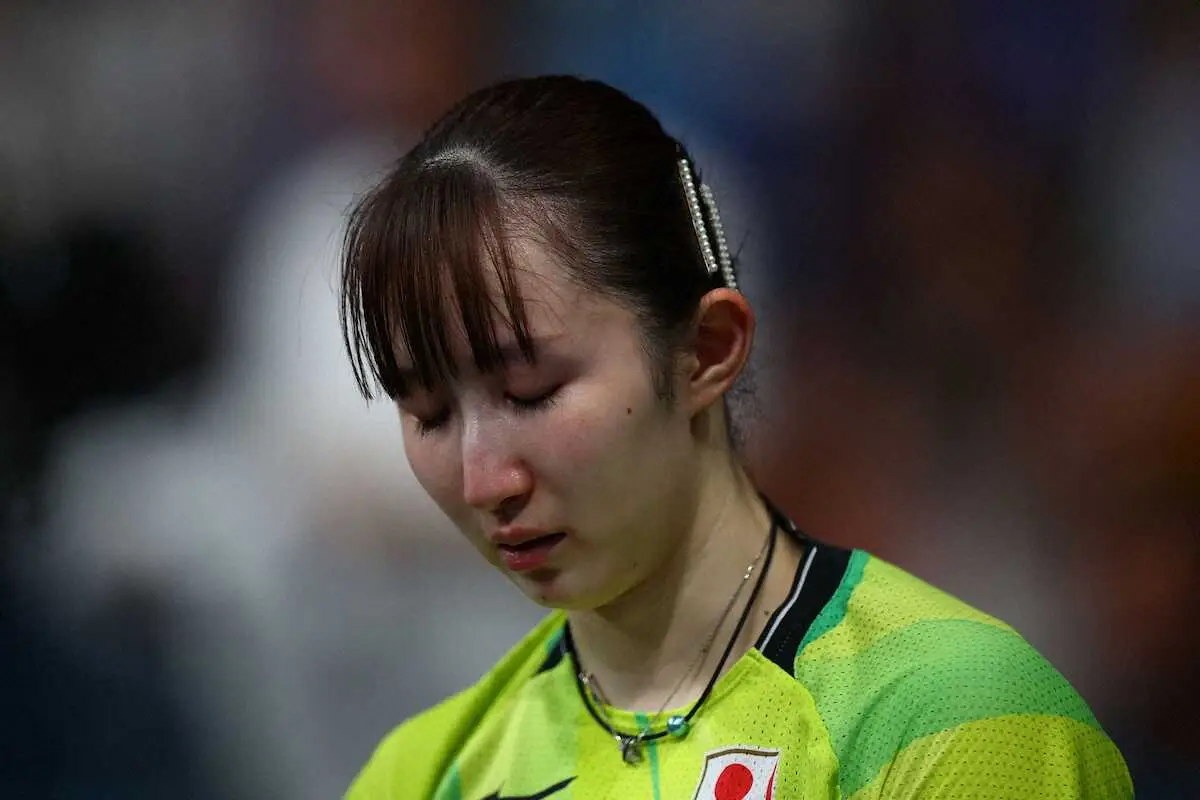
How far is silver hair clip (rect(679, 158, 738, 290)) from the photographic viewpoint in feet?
3.21

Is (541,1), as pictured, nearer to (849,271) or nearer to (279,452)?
(849,271)

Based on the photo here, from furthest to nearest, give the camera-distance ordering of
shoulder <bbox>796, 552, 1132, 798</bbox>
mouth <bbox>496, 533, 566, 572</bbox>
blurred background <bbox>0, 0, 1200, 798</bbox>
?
blurred background <bbox>0, 0, 1200, 798</bbox>, mouth <bbox>496, 533, 566, 572</bbox>, shoulder <bbox>796, 552, 1132, 798</bbox>

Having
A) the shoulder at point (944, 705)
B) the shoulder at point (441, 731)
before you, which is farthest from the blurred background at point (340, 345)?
the shoulder at point (944, 705)

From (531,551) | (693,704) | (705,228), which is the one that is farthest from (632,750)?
(705,228)

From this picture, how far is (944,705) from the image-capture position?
83 cm

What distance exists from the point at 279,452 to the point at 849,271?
0.60m

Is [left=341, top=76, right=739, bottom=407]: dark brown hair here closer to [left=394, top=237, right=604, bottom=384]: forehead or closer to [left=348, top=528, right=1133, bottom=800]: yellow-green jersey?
[left=394, top=237, right=604, bottom=384]: forehead

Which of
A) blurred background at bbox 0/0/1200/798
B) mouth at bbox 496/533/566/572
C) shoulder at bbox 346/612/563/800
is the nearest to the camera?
mouth at bbox 496/533/566/572

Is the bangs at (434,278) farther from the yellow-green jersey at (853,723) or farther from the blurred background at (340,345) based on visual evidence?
the blurred background at (340,345)

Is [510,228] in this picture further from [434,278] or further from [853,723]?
[853,723]

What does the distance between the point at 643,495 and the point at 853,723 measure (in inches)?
7.7

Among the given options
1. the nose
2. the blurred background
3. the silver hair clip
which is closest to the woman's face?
the nose

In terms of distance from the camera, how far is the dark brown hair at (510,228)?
34.8 inches

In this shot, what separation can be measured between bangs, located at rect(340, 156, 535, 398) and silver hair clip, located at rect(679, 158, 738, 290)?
153 mm
